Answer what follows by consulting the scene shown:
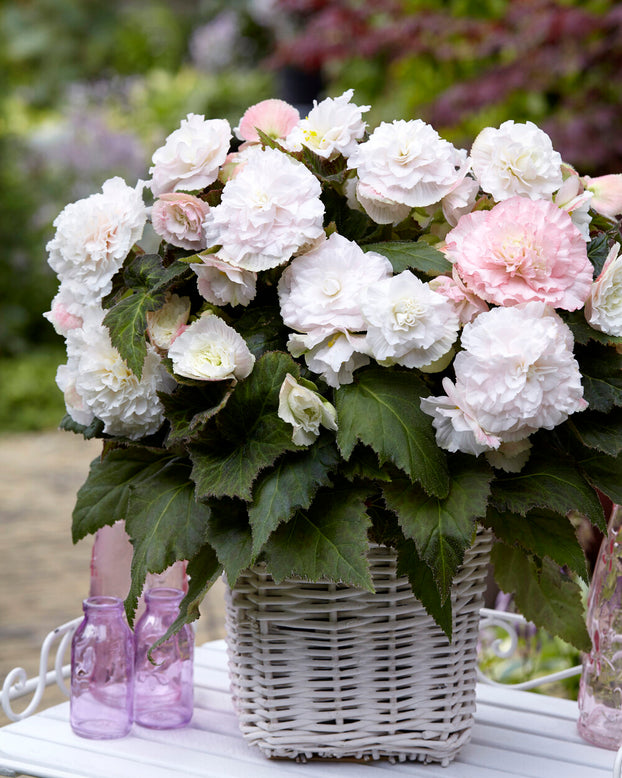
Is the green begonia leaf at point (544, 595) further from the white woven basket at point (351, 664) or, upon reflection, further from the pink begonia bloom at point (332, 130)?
the pink begonia bloom at point (332, 130)

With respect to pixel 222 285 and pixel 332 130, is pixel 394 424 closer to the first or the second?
pixel 222 285

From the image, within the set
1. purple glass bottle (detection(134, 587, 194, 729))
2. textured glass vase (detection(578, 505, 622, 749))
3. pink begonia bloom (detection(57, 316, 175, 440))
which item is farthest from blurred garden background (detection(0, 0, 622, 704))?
pink begonia bloom (detection(57, 316, 175, 440))

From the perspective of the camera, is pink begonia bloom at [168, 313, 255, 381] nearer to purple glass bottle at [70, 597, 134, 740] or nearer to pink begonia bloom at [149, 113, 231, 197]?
pink begonia bloom at [149, 113, 231, 197]

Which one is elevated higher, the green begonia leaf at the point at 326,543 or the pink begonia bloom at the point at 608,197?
the pink begonia bloom at the point at 608,197

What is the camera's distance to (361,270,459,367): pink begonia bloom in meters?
0.94

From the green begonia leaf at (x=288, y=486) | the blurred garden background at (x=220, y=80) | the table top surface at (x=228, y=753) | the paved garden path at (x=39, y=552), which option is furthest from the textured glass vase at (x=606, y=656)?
the paved garden path at (x=39, y=552)

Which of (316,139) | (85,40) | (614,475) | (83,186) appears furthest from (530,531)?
(85,40)

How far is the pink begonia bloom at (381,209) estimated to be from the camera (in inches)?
40.3

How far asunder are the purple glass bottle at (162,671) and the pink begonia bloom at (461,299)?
476mm

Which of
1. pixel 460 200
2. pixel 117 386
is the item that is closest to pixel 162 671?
pixel 117 386

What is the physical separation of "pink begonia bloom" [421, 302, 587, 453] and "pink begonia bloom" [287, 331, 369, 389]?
87 millimetres

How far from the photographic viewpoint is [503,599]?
5.86 feet

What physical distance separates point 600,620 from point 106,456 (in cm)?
58

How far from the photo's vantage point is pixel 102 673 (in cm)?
119
